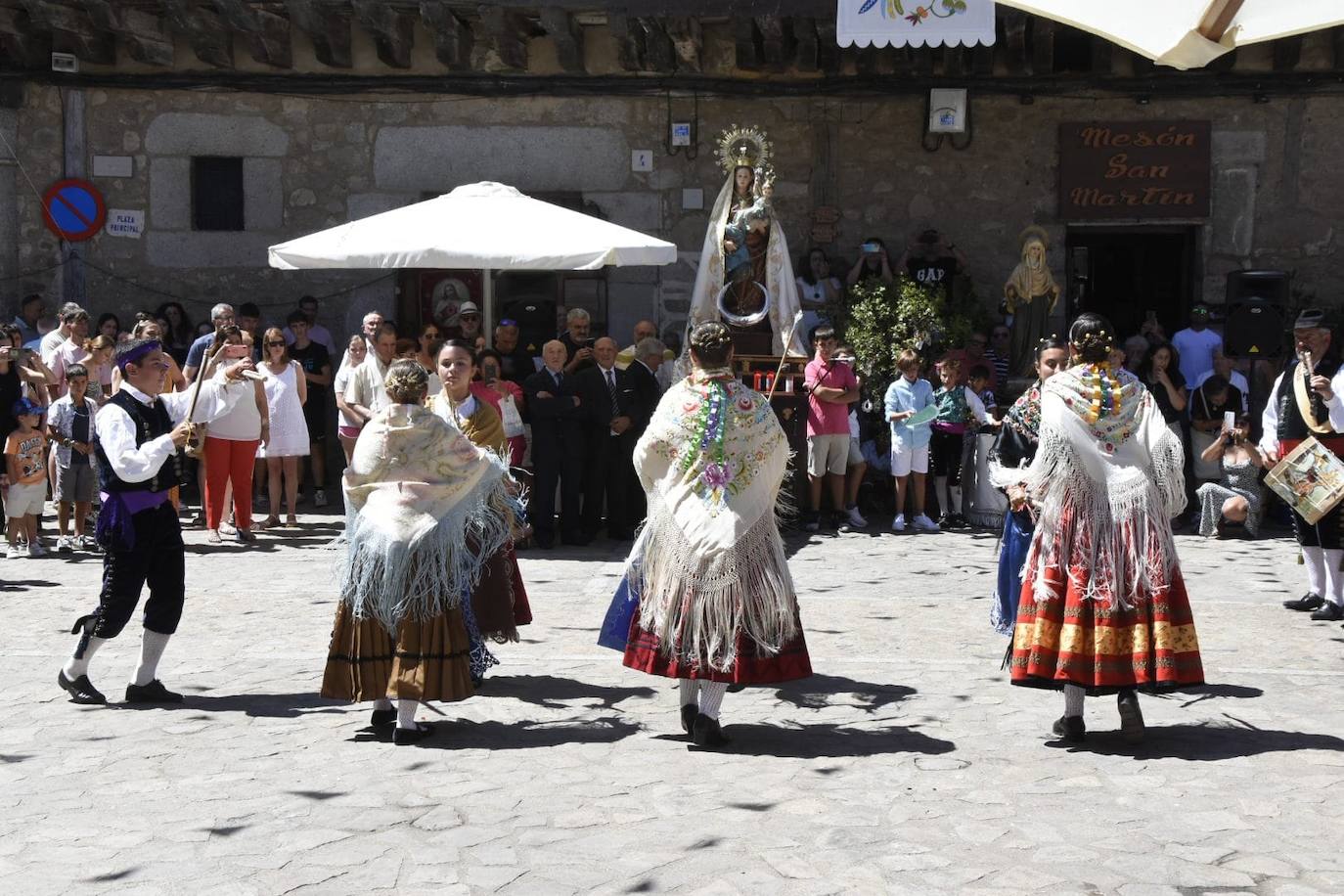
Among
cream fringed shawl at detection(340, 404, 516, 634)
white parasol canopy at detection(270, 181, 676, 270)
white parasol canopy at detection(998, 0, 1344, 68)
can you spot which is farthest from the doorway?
white parasol canopy at detection(998, 0, 1344, 68)

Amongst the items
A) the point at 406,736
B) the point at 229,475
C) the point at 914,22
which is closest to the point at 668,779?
the point at 406,736

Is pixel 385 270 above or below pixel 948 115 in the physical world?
below

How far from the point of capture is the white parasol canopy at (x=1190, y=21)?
11.7ft

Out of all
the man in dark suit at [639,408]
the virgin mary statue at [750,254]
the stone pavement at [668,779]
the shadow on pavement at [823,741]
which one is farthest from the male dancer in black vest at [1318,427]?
the virgin mary statue at [750,254]

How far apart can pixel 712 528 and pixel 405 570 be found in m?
1.25

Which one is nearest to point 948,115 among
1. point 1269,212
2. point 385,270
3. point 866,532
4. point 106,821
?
point 1269,212

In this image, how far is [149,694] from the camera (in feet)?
23.6

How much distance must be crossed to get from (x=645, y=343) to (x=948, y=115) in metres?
3.92

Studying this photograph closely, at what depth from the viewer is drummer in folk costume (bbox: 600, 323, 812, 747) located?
6383mm

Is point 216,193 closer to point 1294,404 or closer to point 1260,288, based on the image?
point 1260,288

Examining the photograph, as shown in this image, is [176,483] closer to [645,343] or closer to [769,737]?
[769,737]

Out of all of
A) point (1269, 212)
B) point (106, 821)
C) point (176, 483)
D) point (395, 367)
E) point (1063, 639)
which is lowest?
point (106, 821)

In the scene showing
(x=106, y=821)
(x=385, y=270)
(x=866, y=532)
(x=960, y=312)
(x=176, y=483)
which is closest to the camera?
(x=106, y=821)

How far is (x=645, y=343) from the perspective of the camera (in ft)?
44.8
